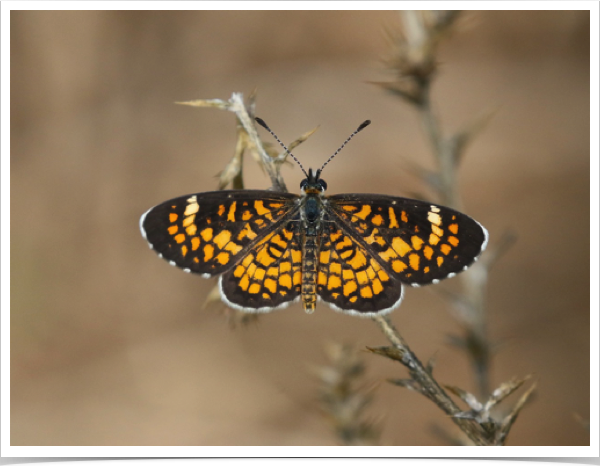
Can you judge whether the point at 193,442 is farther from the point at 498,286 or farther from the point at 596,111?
the point at 596,111

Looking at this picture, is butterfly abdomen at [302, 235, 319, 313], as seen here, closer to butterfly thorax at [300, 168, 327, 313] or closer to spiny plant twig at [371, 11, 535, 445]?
butterfly thorax at [300, 168, 327, 313]

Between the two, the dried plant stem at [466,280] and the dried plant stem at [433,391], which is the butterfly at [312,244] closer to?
the dried plant stem at [466,280]

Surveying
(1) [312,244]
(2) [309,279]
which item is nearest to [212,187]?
(1) [312,244]

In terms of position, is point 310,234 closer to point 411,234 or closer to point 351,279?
point 351,279

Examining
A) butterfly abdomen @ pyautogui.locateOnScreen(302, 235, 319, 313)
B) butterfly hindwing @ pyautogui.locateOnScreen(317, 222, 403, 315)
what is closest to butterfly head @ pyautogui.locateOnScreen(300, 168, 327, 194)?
butterfly hindwing @ pyautogui.locateOnScreen(317, 222, 403, 315)

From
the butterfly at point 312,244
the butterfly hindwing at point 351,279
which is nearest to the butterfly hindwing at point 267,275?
the butterfly at point 312,244

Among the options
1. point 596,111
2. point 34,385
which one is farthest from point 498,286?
point 34,385
